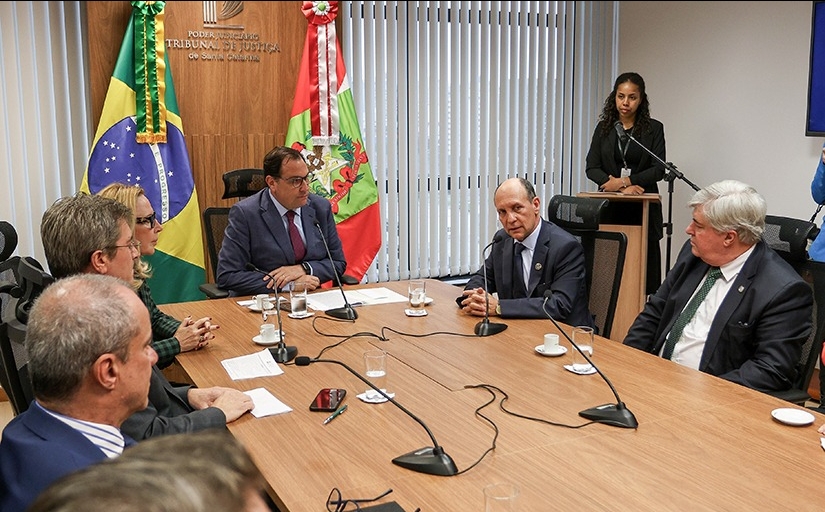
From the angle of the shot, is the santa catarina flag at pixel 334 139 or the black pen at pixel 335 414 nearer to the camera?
the black pen at pixel 335 414

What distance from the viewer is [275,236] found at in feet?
13.2

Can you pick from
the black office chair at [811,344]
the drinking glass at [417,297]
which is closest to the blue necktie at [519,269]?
the drinking glass at [417,297]

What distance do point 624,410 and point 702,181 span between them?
4.60 metres

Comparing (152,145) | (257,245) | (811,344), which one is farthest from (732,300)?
(152,145)

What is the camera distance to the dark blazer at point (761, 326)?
254 centimetres

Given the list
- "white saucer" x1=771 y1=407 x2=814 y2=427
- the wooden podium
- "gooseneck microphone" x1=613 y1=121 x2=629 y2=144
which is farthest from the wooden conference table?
"gooseneck microphone" x1=613 y1=121 x2=629 y2=144

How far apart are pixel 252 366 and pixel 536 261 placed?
4.65 feet

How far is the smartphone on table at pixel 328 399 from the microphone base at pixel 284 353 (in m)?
0.37

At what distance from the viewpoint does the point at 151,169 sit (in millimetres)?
4793

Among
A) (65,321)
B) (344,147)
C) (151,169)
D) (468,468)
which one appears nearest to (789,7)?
(344,147)

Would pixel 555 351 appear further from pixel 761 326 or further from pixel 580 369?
pixel 761 326

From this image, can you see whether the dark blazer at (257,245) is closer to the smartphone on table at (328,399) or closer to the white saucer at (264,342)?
the white saucer at (264,342)

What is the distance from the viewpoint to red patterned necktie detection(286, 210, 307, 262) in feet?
13.4

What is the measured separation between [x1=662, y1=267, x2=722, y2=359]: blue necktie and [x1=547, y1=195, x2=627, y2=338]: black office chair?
0.51 m
